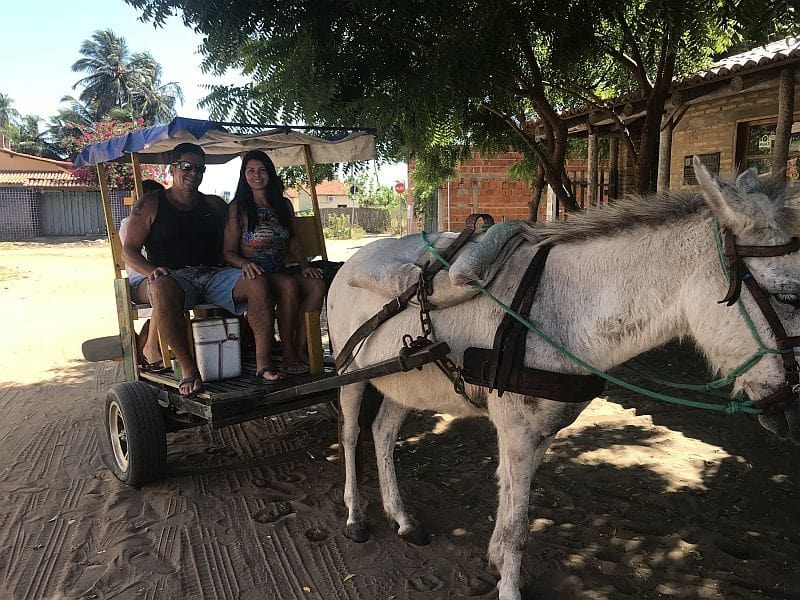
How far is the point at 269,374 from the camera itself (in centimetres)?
388

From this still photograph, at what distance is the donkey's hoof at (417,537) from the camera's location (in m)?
3.46

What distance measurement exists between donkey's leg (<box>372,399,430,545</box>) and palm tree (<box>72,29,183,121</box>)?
52041 mm

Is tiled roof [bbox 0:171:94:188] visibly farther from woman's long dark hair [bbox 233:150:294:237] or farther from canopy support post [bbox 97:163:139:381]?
woman's long dark hair [bbox 233:150:294:237]

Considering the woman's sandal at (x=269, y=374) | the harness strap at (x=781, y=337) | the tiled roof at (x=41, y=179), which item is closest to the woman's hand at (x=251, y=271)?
the woman's sandal at (x=269, y=374)

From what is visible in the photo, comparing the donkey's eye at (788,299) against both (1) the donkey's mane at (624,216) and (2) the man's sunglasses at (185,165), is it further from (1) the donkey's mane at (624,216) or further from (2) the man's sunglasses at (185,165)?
(2) the man's sunglasses at (185,165)

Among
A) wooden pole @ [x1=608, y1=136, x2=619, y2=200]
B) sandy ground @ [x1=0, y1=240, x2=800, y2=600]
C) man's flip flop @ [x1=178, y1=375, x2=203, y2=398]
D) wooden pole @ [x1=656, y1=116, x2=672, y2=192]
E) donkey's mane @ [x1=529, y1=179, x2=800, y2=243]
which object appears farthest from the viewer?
wooden pole @ [x1=608, y1=136, x2=619, y2=200]

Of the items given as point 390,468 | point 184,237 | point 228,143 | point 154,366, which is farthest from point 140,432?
point 228,143

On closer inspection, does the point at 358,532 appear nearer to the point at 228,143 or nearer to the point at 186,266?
the point at 186,266

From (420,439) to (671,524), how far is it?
2.14 m

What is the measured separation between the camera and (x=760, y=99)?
887 cm

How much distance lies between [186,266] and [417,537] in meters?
2.55

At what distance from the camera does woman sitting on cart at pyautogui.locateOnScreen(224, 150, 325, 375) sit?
13.4 feet

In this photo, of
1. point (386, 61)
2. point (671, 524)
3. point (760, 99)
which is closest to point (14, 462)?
point (386, 61)

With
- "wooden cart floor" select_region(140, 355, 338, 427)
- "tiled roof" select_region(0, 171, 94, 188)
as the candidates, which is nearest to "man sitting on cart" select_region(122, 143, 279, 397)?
"wooden cart floor" select_region(140, 355, 338, 427)
